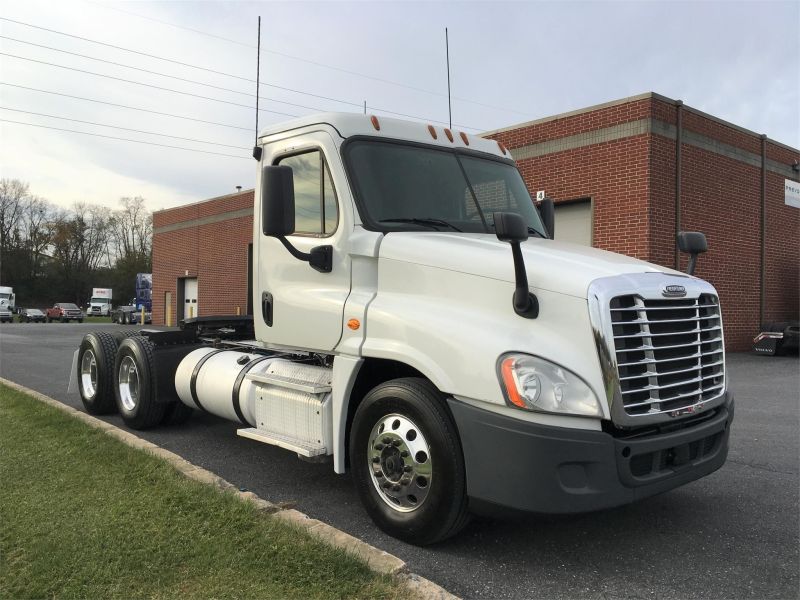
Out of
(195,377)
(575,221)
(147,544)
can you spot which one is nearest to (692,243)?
(147,544)

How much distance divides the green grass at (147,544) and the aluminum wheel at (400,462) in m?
0.55

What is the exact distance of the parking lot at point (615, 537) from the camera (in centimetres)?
321

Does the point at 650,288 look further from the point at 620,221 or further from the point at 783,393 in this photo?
the point at 620,221

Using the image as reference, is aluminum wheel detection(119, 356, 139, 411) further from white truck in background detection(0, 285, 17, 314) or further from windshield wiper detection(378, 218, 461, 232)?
white truck in background detection(0, 285, 17, 314)

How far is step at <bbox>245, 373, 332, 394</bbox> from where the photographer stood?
420 cm

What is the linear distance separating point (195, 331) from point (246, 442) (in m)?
1.48

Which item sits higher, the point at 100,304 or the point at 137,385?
the point at 100,304

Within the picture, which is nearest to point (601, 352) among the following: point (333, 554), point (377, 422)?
point (377, 422)

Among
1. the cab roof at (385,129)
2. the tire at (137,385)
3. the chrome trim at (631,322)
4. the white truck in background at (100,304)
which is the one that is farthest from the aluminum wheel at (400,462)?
the white truck in background at (100,304)

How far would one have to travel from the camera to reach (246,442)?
621 cm

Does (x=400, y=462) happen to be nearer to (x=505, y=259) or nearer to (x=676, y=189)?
(x=505, y=259)

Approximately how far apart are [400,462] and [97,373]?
5094 millimetres

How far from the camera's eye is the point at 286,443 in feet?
14.3

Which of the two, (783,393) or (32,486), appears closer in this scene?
(32,486)
